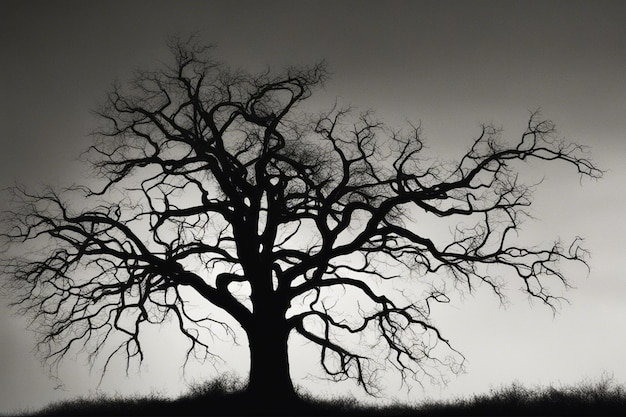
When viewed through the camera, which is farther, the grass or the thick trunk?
the thick trunk

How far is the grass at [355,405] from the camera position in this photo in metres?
16.8

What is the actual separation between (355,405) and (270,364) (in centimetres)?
207

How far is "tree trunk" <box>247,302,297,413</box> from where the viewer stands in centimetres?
1792

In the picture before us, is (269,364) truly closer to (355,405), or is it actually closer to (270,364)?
(270,364)

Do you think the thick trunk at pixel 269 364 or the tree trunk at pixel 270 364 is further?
the thick trunk at pixel 269 364

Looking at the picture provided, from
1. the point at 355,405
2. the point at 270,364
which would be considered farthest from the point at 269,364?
the point at 355,405

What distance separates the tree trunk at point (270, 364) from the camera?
17922 mm

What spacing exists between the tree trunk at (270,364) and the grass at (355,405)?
0.21 metres

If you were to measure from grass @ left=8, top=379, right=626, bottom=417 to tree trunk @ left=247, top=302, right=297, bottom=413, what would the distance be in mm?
212

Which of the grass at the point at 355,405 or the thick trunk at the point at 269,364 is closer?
the grass at the point at 355,405

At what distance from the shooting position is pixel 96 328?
59.9ft

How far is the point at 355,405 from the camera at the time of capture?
60.7ft

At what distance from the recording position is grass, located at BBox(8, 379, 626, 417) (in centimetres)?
1675

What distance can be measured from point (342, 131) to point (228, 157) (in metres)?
2.65
